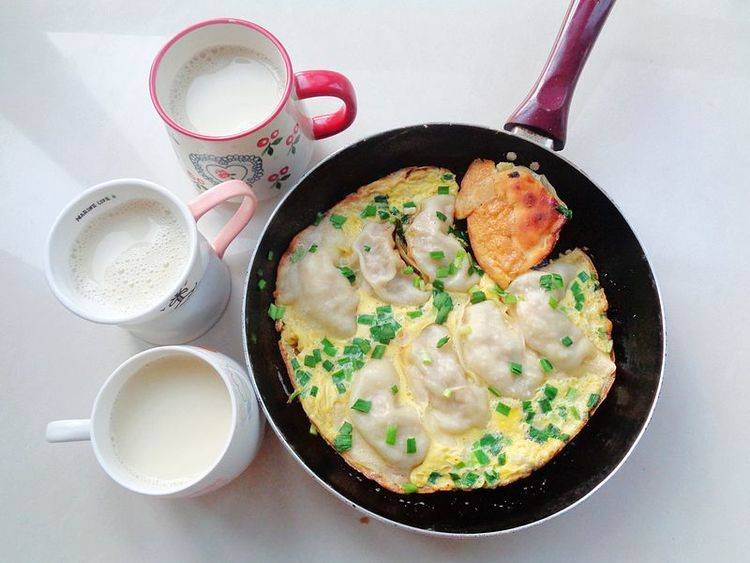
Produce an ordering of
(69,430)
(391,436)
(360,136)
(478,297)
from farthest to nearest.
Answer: (360,136) < (478,297) < (391,436) < (69,430)

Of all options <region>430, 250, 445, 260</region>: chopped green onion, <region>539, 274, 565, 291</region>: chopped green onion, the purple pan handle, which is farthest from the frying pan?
<region>430, 250, 445, 260</region>: chopped green onion

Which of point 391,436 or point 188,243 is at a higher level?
point 188,243

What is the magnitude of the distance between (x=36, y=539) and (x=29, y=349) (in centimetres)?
38

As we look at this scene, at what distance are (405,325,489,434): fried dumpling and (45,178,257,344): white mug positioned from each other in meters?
0.42

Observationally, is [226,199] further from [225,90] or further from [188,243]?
[225,90]

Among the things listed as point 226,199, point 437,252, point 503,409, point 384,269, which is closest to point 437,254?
point 437,252

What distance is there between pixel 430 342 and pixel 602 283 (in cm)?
38

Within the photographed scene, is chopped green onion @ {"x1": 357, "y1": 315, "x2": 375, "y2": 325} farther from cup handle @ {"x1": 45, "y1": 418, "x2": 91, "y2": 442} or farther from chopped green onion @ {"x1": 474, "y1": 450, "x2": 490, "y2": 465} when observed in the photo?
cup handle @ {"x1": 45, "y1": 418, "x2": 91, "y2": 442}

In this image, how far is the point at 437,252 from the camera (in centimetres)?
145

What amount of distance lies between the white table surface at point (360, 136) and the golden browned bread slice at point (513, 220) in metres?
0.18

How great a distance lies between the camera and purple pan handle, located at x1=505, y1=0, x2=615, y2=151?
136 centimetres

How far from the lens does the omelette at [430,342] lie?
137 centimetres

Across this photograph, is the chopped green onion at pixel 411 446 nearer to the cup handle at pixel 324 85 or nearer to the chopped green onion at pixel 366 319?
the chopped green onion at pixel 366 319

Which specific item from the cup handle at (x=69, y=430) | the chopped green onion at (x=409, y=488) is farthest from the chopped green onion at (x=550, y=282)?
the cup handle at (x=69, y=430)
